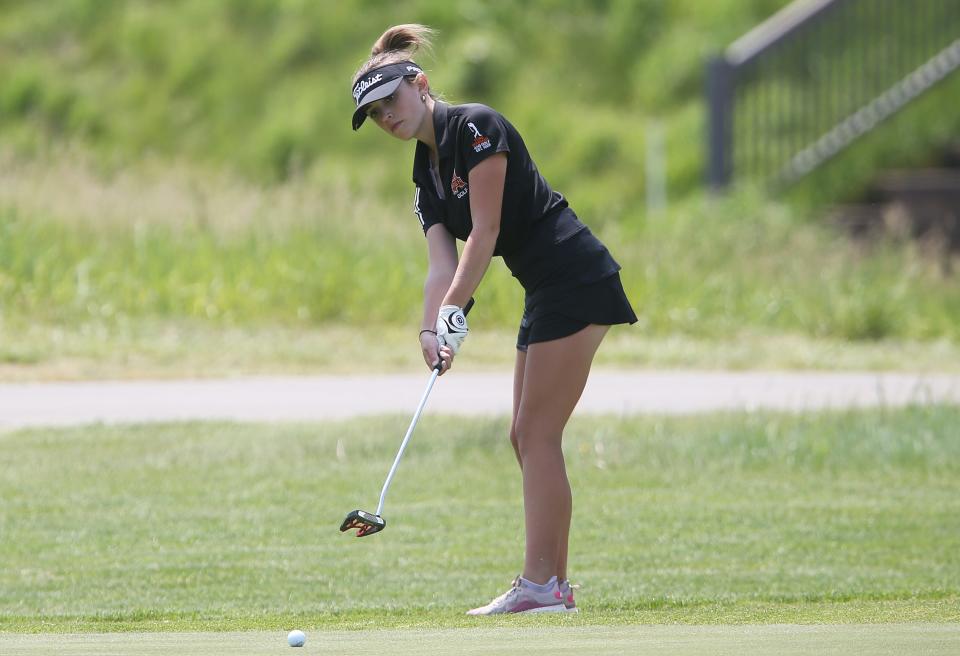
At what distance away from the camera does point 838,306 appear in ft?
47.0

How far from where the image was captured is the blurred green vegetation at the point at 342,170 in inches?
560

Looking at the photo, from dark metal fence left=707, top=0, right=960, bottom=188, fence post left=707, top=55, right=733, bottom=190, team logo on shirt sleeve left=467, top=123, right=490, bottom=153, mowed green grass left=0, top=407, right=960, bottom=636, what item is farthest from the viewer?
dark metal fence left=707, top=0, right=960, bottom=188

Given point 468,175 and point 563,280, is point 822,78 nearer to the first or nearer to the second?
point 563,280

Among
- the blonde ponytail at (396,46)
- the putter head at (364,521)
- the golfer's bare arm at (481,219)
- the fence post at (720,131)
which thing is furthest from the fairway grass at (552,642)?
the fence post at (720,131)

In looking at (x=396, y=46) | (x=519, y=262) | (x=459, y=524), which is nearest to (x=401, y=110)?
(x=396, y=46)

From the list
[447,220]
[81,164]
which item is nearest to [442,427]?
[447,220]

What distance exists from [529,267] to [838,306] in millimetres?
9399

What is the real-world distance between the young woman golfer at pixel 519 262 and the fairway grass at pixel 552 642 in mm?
657

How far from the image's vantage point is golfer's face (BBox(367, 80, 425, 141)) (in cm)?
530

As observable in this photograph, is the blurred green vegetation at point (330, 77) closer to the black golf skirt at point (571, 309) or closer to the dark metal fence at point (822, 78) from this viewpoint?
the dark metal fence at point (822, 78)

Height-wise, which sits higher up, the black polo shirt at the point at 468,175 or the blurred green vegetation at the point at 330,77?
the blurred green vegetation at the point at 330,77

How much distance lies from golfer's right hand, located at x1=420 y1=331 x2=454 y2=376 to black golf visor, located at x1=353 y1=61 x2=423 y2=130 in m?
0.77

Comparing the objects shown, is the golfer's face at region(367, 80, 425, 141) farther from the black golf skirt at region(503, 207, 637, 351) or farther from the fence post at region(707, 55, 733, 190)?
the fence post at region(707, 55, 733, 190)

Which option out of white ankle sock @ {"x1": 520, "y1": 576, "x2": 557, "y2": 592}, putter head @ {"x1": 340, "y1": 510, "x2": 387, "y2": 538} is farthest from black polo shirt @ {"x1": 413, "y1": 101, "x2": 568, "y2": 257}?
white ankle sock @ {"x1": 520, "y1": 576, "x2": 557, "y2": 592}
